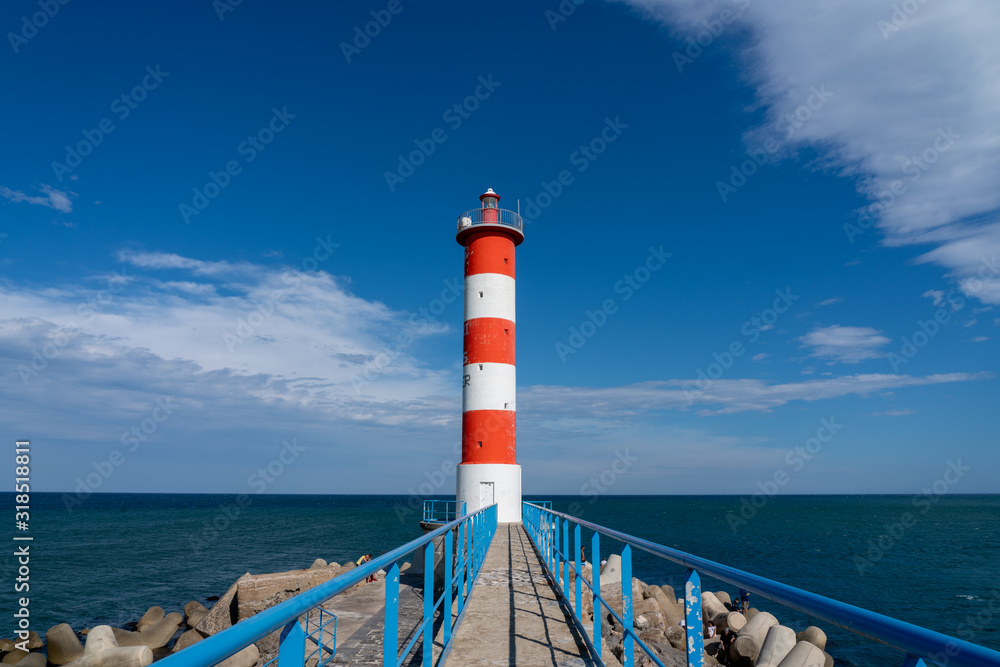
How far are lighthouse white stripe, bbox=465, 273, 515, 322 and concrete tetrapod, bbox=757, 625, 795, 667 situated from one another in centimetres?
991

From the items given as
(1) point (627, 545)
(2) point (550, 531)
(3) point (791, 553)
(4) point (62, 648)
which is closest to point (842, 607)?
(1) point (627, 545)

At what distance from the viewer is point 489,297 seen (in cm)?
1766

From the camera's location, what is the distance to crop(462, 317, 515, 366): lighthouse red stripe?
56.5ft

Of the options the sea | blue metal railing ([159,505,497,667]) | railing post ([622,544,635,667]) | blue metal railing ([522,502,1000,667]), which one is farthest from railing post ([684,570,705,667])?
the sea

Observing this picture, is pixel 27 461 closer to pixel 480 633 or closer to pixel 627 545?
pixel 480 633

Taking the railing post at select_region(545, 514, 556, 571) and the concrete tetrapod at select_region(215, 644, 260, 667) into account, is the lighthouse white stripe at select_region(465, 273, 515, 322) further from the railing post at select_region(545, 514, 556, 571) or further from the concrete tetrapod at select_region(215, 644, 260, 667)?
the concrete tetrapod at select_region(215, 644, 260, 667)

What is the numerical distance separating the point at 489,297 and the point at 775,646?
10.7 meters

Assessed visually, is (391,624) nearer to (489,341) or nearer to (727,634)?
(727,634)

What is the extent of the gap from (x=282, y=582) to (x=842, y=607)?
53.3 feet

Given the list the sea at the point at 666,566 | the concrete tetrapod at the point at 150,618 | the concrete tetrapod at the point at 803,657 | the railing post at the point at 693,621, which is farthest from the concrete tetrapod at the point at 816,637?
the concrete tetrapod at the point at 150,618

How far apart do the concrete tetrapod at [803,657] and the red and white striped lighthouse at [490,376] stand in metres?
7.59

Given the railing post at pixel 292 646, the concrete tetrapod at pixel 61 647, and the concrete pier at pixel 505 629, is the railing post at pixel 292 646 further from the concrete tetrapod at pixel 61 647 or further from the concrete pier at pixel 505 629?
the concrete tetrapod at pixel 61 647

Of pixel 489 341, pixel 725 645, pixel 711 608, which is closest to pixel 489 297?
pixel 489 341

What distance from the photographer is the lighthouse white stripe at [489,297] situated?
17578mm
